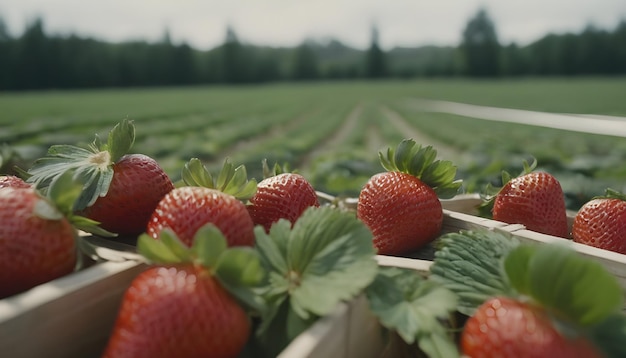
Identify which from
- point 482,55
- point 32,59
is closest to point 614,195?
point 32,59

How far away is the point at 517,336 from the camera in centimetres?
52

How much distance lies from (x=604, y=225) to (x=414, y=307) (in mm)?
501

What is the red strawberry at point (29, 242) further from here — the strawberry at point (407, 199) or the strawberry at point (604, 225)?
the strawberry at point (604, 225)

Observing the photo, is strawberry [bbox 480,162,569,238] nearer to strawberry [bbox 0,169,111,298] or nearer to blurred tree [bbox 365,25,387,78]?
strawberry [bbox 0,169,111,298]

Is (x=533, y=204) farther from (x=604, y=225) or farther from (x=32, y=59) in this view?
(x=32, y=59)

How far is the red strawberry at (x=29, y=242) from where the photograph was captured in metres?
0.63

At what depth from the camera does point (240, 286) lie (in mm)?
574

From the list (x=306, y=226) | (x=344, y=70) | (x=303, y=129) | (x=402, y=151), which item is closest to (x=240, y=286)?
(x=306, y=226)

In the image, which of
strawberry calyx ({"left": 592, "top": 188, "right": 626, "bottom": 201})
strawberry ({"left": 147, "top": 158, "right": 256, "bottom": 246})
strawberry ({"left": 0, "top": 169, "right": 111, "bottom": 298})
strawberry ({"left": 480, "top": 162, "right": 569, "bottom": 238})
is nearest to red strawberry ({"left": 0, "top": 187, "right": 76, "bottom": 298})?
strawberry ({"left": 0, "top": 169, "right": 111, "bottom": 298})

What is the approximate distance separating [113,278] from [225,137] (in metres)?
10.0

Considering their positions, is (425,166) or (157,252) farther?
(425,166)

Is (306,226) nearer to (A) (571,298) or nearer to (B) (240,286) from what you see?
(B) (240,286)

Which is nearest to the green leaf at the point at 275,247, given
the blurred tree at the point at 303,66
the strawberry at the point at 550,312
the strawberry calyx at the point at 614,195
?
the strawberry at the point at 550,312

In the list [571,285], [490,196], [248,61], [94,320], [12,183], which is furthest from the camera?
[248,61]
